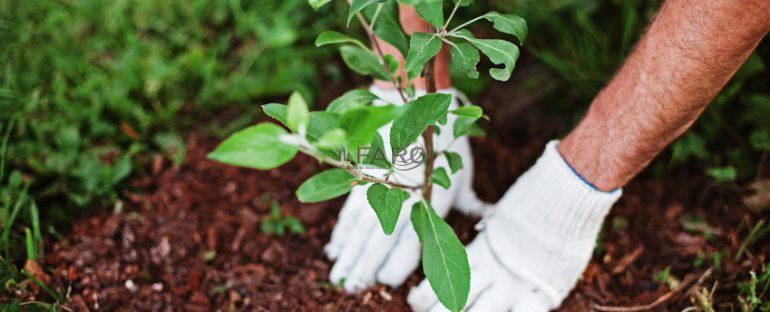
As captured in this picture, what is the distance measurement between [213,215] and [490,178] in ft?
2.96

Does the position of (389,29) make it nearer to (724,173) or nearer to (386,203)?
(386,203)

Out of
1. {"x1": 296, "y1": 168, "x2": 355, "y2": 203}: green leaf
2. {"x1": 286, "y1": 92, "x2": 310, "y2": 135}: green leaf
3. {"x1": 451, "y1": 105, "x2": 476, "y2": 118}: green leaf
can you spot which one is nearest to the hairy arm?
{"x1": 451, "y1": 105, "x2": 476, "y2": 118}: green leaf

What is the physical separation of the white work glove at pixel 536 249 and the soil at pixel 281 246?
0.36ft

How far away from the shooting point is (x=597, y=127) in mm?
1250

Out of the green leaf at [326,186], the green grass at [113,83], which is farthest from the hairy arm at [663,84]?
the green grass at [113,83]

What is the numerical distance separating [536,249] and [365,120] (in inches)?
31.1

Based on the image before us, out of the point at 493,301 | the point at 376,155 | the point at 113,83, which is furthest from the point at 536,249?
the point at 113,83

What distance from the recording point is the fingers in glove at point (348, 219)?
1491mm

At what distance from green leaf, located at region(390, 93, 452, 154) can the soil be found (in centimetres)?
59

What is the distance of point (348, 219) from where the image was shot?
1504 millimetres

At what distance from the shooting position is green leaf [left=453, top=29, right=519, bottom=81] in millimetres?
904

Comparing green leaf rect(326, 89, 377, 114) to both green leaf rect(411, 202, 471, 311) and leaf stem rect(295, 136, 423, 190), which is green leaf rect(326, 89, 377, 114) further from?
green leaf rect(411, 202, 471, 311)

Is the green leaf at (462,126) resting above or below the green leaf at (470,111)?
below

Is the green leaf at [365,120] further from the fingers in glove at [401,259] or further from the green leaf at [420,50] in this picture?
the fingers in glove at [401,259]
